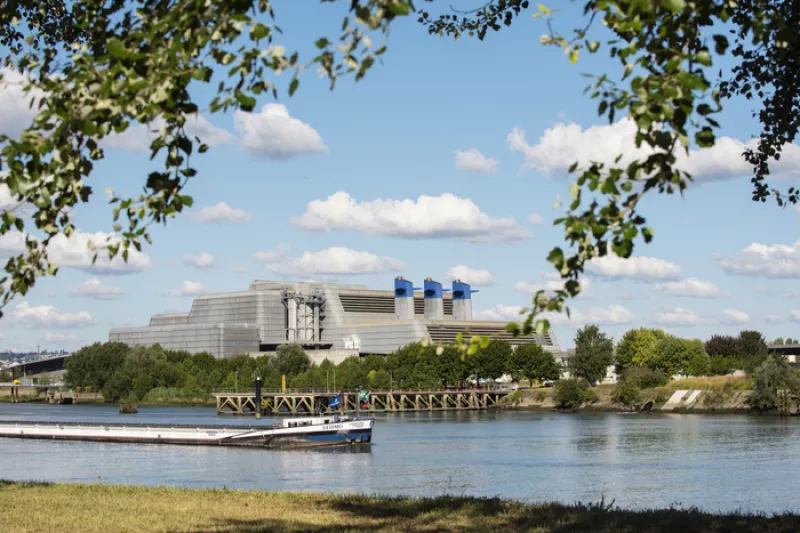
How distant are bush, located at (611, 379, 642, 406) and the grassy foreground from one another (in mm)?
119373

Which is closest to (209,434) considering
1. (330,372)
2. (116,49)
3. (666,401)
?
(116,49)

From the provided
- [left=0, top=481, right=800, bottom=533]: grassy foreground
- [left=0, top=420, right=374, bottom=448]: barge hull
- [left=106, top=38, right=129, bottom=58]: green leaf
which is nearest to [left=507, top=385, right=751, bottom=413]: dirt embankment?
[left=0, top=420, right=374, bottom=448]: barge hull

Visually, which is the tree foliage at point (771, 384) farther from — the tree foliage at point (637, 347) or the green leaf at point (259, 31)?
the green leaf at point (259, 31)

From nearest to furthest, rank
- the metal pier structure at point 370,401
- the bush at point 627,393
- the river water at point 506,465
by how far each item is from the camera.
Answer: the river water at point 506,465 → the bush at point 627,393 → the metal pier structure at point 370,401

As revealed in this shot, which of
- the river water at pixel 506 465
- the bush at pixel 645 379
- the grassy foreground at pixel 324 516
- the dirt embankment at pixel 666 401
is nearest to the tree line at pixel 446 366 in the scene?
the dirt embankment at pixel 666 401

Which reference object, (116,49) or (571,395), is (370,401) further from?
(116,49)

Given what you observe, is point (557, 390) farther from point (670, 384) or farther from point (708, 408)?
point (708, 408)

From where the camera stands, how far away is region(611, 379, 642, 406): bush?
13925cm

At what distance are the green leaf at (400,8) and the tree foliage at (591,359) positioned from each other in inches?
6337

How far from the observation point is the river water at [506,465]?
43125mm

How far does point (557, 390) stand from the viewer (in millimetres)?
147875

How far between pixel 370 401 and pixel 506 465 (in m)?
110

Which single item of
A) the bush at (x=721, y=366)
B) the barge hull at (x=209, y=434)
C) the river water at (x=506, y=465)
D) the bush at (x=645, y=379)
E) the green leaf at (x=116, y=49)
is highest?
the green leaf at (x=116, y=49)

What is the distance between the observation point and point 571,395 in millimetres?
145625
